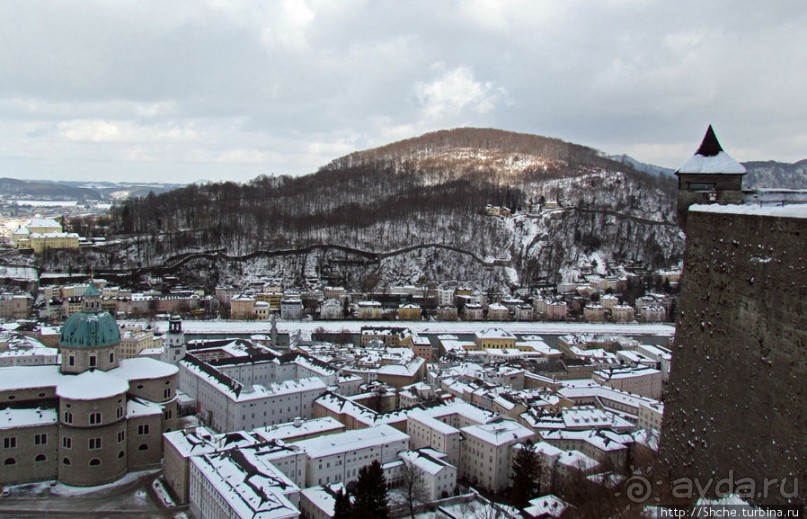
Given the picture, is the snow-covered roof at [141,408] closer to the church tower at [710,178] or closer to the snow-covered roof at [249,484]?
the snow-covered roof at [249,484]

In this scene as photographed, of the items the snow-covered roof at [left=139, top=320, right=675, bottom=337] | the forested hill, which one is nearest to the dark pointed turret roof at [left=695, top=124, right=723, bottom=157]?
the snow-covered roof at [left=139, top=320, right=675, bottom=337]

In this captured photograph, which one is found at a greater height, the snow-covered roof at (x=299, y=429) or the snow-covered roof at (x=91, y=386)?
the snow-covered roof at (x=91, y=386)

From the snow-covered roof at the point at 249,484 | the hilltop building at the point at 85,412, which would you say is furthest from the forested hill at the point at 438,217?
the snow-covered roof at the point at 249,484

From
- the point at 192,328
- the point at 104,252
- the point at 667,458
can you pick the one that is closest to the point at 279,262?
the point at 104,252

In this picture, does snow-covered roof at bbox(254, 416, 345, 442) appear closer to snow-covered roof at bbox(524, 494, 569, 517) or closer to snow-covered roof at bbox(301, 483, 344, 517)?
snow-covered roof at bbox(301, 483, 344, 517)

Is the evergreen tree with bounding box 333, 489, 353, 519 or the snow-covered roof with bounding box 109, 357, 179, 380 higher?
the snow-covered roof with bounding box 109, 357, 179, 380

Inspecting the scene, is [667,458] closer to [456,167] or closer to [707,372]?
[707,372]
